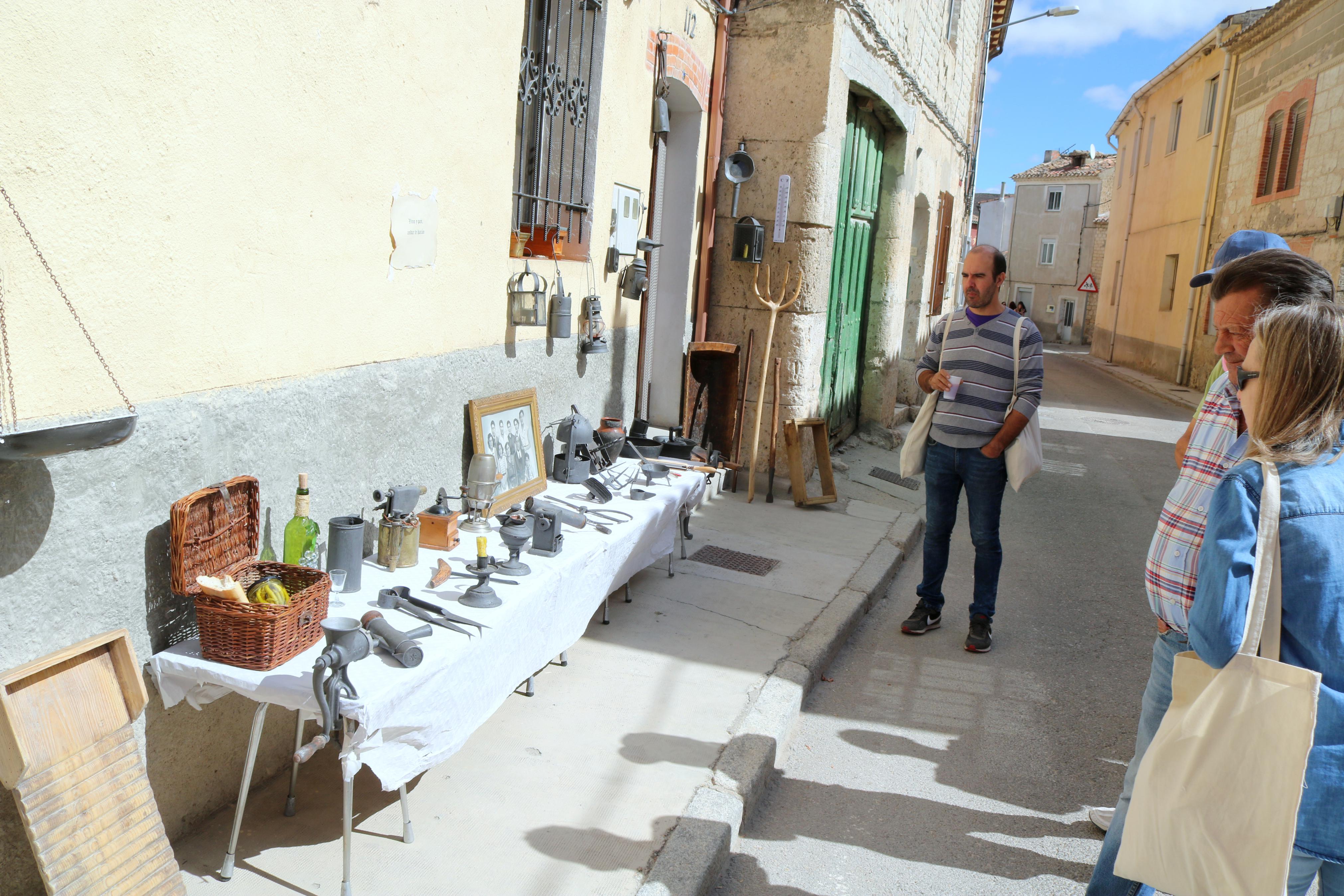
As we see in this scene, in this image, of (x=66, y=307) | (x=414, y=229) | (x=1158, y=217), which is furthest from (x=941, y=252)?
(x=1158, y=217)

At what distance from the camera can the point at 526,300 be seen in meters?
4.59

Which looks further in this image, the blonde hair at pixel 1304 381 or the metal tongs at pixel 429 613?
the metal tongs at pixel 429 613

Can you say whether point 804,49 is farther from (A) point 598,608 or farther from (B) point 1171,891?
(B) point 1171,891

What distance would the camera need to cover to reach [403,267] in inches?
143

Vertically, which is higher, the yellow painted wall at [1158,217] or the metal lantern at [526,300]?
the yellow painted wall at [1158,217]

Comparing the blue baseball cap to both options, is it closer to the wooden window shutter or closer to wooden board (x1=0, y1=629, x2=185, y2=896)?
wooden board (x1=0, y1=629, x2=185, y2=896)

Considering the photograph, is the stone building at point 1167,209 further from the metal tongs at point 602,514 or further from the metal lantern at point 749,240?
the metal tongs at point 602,514

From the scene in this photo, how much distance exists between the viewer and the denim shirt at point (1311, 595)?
1.84 m

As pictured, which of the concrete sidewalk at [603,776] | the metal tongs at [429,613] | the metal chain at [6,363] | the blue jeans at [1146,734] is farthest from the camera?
the metal tongs at [429,613]

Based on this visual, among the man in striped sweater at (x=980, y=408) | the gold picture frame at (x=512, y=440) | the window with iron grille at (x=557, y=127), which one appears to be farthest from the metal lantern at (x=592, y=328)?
the man in striped sweater at (x=980, y=408)

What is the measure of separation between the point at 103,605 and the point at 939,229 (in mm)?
12046

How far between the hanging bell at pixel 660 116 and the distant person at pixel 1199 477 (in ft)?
13.6

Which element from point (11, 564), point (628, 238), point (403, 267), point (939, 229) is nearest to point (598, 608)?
point (403, 267)

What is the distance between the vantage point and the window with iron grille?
4473 mm
